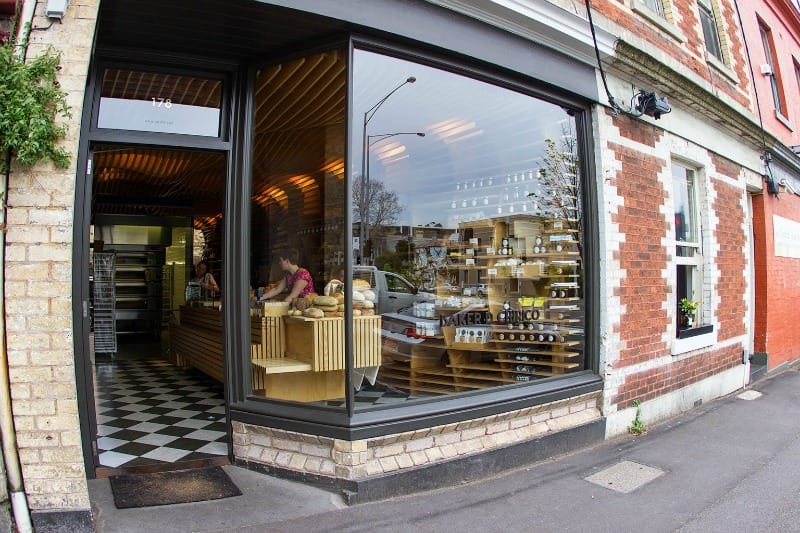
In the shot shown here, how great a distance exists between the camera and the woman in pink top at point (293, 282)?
15.2 ft

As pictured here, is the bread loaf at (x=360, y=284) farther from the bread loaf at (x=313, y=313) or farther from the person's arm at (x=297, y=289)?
the person's arm at (x=297, y=289)

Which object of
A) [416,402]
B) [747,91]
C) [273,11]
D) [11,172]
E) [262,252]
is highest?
[747,91]

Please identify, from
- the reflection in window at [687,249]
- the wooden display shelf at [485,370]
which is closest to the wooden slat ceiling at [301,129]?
the wooden display shelf at [485,370]

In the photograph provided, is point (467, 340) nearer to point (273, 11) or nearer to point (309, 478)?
point (309, 478)

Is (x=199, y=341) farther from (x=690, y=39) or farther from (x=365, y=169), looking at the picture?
(x=690, y=39)

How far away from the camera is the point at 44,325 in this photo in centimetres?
292

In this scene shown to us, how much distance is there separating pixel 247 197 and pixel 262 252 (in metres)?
0.80

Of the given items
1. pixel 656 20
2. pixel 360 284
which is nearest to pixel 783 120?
pixel 656 20

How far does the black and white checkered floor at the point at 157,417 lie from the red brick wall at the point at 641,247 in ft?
13.9

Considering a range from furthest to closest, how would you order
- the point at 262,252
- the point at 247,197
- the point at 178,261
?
the point at 178,261 → the point at 262,252 → the point at 247,197

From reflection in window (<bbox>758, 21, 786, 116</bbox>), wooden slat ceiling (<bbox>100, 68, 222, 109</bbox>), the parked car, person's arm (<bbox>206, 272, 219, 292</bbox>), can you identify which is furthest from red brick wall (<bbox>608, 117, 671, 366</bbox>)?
reflection in window (<bbox>758, 21, 786, 116</bbox>)

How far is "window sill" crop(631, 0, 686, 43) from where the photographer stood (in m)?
5.89

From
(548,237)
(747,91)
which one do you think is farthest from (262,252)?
(747,91)

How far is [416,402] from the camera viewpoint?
3992mm
